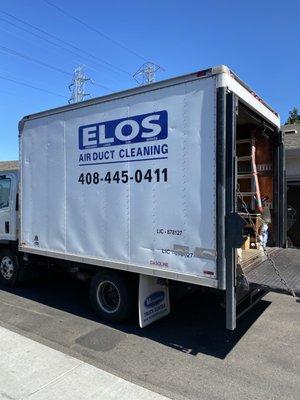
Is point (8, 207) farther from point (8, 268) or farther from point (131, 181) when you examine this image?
point (131, 181)

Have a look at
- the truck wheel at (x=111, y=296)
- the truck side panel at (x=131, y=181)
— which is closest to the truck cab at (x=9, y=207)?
the truck side panel at (x=131, y=181)

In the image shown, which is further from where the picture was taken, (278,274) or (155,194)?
(155,194)

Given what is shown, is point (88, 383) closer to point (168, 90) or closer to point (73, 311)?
point (73, 311)

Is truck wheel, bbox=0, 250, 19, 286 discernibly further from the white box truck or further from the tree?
the tree

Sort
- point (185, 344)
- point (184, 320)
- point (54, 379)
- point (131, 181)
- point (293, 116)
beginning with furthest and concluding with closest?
point (293, 116)
point (184, 320)
point (131, 181)
point (185, 344)
point (54, 379)

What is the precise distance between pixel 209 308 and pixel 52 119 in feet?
13.3

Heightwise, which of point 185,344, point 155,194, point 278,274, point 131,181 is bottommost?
point 185,344

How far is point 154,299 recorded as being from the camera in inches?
234

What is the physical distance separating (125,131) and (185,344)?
9.57ft

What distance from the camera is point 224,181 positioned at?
4656mm

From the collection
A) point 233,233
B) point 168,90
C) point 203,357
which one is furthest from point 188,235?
point 168,90

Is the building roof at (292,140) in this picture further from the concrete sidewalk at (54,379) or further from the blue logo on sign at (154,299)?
the concrete sidewalk at (54,379)

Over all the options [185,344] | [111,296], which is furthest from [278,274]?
[111,296]

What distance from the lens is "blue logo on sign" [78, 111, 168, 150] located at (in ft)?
17.3
